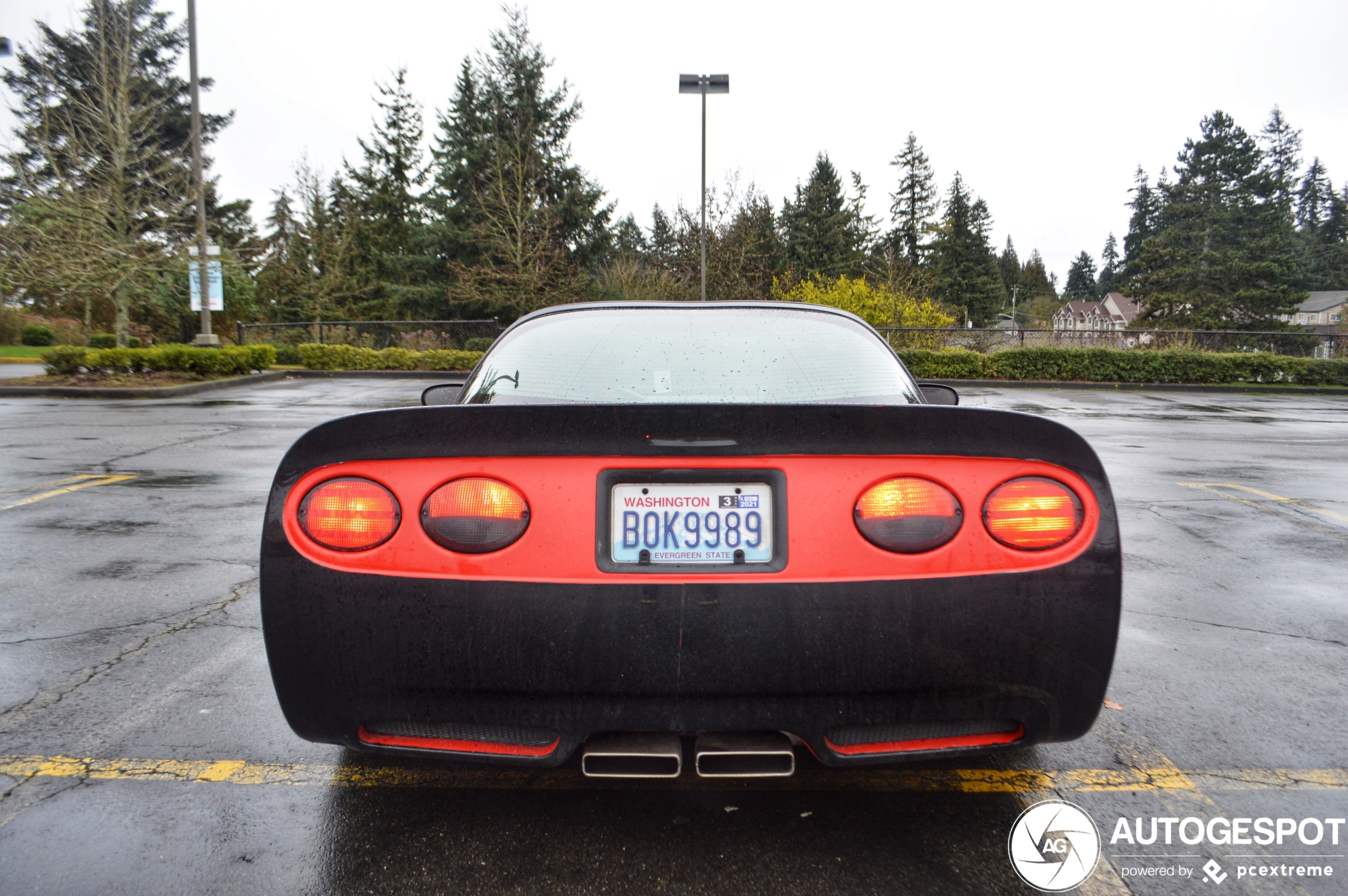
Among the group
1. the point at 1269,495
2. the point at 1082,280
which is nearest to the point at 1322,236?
the point at 1082,280

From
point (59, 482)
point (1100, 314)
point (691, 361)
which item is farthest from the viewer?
point (1100, 314)

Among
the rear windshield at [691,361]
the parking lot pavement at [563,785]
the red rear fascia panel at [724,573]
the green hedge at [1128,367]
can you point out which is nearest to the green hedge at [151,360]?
the parking lot pavement at [563,785]

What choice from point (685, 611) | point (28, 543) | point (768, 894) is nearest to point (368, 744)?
point (685, 611)

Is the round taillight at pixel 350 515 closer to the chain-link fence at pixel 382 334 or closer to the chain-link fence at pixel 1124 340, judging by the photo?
the chain-link fence at pixel 1124 340

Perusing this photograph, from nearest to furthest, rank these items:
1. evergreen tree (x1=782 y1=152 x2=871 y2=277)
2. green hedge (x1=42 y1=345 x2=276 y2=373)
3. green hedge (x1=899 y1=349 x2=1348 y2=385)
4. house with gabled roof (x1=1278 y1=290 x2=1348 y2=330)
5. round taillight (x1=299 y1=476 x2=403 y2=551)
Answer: round taillight (x1=299 y1=476 x2=403 y2=551)
green hedge (x1=42 y1=345 x2=276 y2=373)
green hedge (x1=899 y1=349 x2=1348 y2=385)
evergreen tree (x1=782 y1=152 x2=871 y2=277)
house with gabled roof (x1=1278 y1=290 x2=1348 y2=330)

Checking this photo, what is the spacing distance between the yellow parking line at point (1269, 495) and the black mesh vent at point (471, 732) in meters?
6.56

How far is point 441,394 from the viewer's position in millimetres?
3529

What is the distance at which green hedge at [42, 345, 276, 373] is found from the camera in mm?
→ 17516

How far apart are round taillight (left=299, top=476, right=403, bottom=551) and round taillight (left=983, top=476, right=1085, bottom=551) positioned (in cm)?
133

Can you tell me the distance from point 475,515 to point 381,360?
22851 millimetres

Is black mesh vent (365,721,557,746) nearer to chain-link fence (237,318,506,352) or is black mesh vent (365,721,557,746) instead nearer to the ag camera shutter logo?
the ag camera shutter logo

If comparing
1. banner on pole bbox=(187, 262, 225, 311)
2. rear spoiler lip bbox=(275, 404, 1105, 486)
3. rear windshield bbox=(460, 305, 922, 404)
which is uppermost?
banner on pole bbox=(187, 262, 225, 311)

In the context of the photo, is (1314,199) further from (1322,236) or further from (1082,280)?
(1082,280)

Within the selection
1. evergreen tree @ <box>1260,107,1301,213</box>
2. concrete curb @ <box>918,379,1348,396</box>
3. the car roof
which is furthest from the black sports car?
evergreen tree @ <box>1260,107,1301,213</box>
